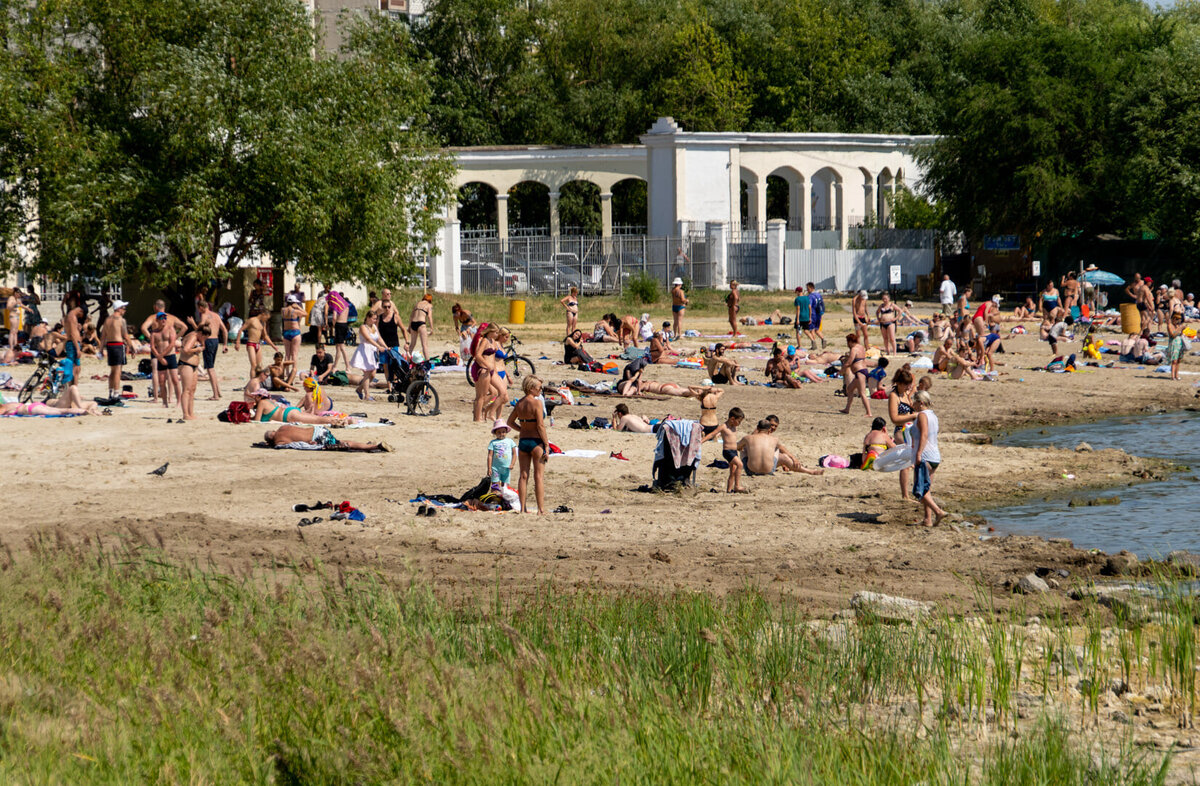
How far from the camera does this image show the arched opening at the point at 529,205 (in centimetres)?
5981

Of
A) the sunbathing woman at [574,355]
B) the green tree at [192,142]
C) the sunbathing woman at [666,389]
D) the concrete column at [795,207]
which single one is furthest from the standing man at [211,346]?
the concrete column at [795,207]

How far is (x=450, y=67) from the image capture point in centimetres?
6106

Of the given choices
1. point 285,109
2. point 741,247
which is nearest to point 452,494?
point 285,109

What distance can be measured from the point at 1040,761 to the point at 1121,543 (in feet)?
26.2

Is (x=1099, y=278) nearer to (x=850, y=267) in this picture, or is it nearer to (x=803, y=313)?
(x=850, y=267)

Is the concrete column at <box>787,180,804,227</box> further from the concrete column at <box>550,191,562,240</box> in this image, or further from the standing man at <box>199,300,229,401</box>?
the standing man at <box>199,300,229,401</box>

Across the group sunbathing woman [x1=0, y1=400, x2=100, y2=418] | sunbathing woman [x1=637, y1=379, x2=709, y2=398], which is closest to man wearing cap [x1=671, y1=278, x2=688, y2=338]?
sunbathing woman [x1=637, y1=379, x2=709, y2=398]

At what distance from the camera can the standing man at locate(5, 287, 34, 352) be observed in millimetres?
27011

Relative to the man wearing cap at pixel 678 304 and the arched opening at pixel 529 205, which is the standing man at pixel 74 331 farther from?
the arched opening at pixel 529 205

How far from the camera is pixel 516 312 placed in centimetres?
3638

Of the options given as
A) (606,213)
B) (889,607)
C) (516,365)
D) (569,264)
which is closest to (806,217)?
(606,213)

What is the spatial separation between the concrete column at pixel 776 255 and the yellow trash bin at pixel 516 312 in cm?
1203

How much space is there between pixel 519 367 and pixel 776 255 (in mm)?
21396

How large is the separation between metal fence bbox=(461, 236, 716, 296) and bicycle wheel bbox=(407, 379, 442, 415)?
22592 mm
